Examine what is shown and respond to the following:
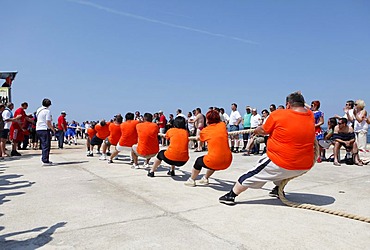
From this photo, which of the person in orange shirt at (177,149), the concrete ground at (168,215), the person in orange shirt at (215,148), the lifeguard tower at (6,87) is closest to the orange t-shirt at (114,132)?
the concrete ground at (168,215)

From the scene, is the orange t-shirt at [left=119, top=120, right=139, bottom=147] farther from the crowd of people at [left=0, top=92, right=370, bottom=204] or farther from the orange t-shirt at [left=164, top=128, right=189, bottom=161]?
the orange t-shirt at [left=164, top=128, right=189, bottom=161]

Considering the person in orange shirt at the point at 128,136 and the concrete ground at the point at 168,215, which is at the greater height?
the person in orange shirt at the point at 128,136

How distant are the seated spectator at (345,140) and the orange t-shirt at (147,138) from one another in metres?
5.06

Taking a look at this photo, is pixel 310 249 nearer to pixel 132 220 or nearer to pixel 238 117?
pixel 132 220

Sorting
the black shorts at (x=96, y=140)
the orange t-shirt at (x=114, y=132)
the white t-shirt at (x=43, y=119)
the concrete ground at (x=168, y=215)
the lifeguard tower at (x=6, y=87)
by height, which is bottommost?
the concrete ground at (x=168, y=215)

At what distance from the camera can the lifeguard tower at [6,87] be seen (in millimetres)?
18297

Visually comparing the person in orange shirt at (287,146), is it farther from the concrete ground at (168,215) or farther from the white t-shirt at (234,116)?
the white t-shirt at (234,116)

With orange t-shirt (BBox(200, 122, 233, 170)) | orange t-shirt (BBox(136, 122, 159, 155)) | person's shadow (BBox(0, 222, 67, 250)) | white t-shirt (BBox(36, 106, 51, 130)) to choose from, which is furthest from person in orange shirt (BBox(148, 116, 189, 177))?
white t-shirt (BBox(36, 106, 51, 130))

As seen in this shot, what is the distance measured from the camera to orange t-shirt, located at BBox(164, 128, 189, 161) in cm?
610

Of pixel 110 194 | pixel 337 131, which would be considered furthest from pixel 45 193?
pixel 337 131

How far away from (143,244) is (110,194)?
2.25 meters

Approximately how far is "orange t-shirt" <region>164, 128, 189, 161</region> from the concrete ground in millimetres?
526

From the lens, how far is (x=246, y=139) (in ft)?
42.5

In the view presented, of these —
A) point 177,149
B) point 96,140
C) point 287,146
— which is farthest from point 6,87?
point 287,146
